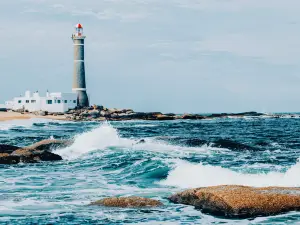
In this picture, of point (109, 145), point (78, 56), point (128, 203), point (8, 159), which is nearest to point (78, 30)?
point (78, 56)

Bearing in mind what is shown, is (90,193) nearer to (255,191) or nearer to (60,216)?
(60,216)

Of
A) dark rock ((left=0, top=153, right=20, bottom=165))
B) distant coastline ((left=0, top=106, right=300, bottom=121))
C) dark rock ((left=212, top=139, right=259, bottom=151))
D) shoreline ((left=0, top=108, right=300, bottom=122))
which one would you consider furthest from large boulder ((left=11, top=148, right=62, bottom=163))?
distant coastline ((left=0, top=106, right=300, bottom=121))

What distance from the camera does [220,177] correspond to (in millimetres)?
16688

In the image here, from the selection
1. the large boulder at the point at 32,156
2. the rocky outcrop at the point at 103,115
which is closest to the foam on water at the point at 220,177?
the large boulder at the point at 32,156

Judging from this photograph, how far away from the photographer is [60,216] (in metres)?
10.7

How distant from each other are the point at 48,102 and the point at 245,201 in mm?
78102

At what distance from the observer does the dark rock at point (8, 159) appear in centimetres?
2080

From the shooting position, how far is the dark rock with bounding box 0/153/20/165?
20797mm

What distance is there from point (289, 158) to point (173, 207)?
13.0m

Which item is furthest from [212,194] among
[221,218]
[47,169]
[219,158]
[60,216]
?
[219,158]

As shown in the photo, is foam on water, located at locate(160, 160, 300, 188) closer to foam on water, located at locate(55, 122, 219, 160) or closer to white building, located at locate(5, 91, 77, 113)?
foam on water, located at locate(55, 122, 219, 160)

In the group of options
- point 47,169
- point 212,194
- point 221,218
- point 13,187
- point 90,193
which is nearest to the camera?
point 221,218

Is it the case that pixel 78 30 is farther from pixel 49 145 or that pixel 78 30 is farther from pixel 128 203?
pixel 128 203

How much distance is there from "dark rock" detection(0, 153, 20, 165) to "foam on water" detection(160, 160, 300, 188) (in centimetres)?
661
